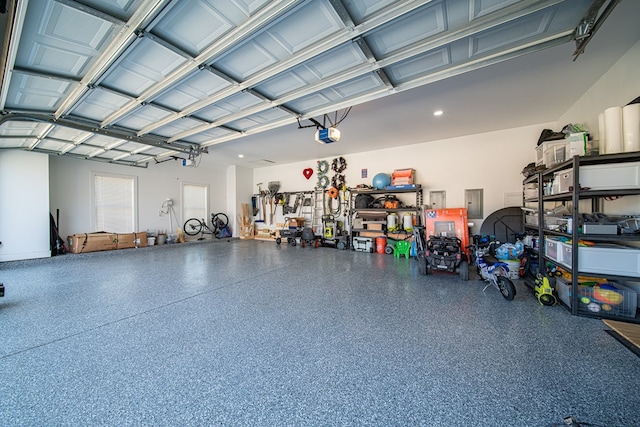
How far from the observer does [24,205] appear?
5.23 metres

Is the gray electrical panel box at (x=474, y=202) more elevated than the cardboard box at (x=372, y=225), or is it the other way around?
the gray electrical panel box at (x=474, y=202)

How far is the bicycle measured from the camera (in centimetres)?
874

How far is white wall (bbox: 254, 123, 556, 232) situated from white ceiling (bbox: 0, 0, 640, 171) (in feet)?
2.63

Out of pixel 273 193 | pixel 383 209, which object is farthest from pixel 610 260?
pixel 273 193

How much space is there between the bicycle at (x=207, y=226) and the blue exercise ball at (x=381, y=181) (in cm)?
652

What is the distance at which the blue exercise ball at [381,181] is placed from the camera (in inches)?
254

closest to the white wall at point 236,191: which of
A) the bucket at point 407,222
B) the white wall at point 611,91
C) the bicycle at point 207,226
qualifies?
the bicycle at point 207,226

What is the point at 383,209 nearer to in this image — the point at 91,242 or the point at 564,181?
the point at 564,181

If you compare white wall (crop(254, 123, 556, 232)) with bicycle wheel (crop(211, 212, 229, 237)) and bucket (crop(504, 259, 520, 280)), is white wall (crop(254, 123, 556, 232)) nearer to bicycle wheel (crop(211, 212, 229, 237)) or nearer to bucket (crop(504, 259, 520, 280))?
bucket (crop(504, 259, 520, 280))

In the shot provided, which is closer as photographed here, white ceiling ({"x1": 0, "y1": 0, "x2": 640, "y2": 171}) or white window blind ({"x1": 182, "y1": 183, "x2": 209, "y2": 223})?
white ceiling ({"x1": 0, "y1": 0, "x2": 640, "y2": 171})

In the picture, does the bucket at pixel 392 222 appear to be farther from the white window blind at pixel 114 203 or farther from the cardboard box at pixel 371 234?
the white window blind at pixel 114 203

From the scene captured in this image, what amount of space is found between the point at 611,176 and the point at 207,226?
1026cm

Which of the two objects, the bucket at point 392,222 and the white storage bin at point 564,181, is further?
the bucket at point 392,222

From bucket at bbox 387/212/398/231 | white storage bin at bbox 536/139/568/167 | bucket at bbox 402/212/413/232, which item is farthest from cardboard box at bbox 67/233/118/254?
white storage bin at bbox 536/139/568/167
